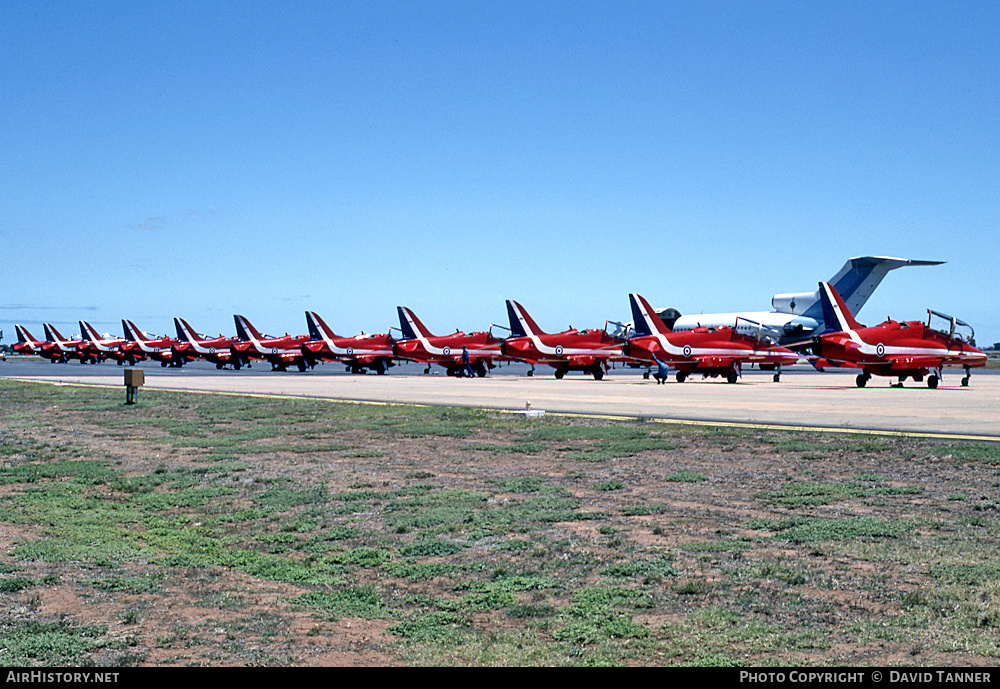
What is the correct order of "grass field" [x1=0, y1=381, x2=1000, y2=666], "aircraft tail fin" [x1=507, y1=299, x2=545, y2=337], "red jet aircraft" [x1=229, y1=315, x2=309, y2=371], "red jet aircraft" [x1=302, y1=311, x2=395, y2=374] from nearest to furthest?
"grass field" [x1=0, y1=381, x2=1000, y2=666] → "aircraft tail fin" [x1=507, y1=299, x2=545, y2=337] → "red jet aircraft" [x1=302, y1=311, x2=395, y2=374] → "red jet aircraft" [x1=229, y1=315, x2=309, y2=371]

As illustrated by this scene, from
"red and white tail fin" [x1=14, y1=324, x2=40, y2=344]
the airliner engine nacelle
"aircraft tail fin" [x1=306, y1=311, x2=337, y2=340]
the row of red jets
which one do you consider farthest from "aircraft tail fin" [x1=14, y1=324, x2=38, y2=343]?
the airliner engine nacelle

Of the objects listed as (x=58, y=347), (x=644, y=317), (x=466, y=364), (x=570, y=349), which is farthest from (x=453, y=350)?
(x=58, y=347)

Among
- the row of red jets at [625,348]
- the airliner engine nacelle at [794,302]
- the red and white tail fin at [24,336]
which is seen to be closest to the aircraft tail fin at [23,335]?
the red and white tail fin at [24,336]

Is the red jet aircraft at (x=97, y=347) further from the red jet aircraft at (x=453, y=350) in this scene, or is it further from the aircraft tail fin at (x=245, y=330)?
the red jet aircraft at (x=453, y=350)

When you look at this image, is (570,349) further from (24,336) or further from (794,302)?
(24,336)

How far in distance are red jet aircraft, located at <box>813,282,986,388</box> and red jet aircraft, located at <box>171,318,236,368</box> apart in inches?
2092

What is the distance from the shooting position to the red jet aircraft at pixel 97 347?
93250mm

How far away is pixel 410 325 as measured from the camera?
201 ft

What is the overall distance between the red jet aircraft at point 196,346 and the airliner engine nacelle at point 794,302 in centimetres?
4770

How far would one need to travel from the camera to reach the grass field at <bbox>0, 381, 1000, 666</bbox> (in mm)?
5699

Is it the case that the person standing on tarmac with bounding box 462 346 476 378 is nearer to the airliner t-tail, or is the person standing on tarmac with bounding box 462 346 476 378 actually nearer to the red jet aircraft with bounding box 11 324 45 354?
the airliner t-tail

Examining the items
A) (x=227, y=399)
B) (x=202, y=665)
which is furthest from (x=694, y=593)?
(x=227, y=399)

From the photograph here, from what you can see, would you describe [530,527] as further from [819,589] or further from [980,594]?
[980,594]

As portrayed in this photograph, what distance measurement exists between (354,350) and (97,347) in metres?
41.9
